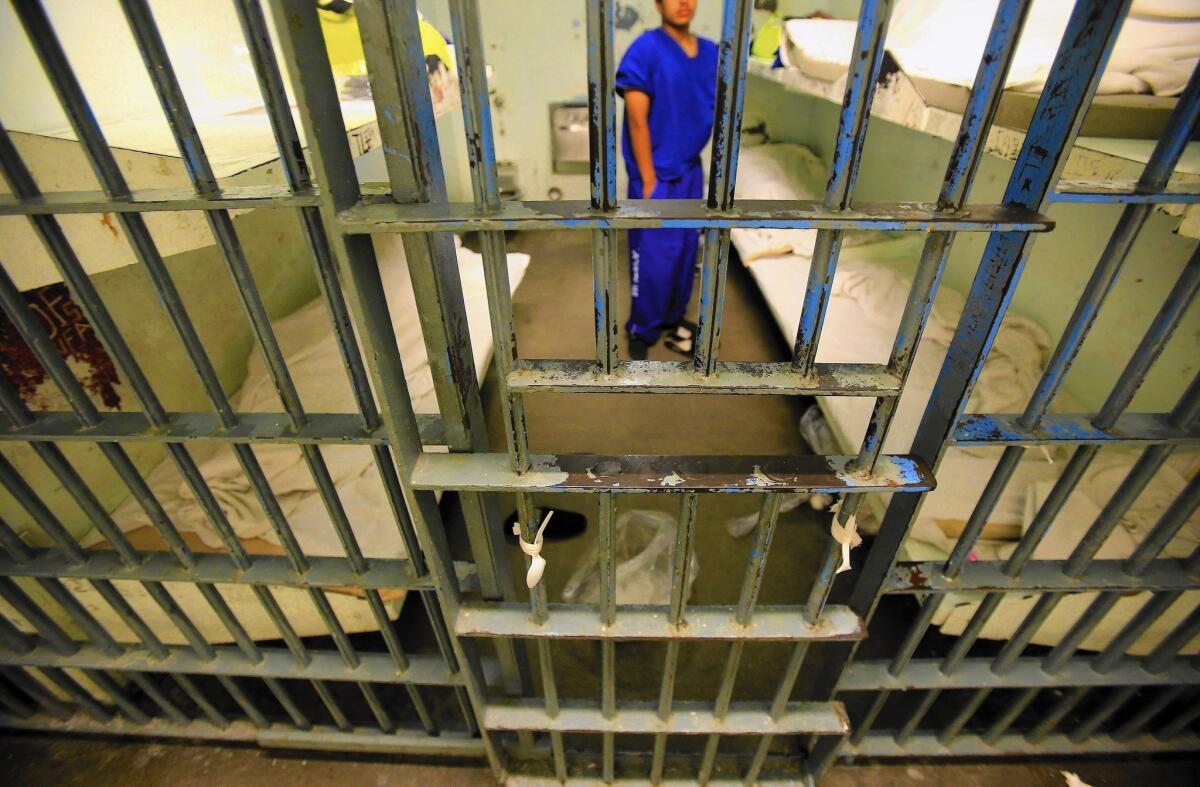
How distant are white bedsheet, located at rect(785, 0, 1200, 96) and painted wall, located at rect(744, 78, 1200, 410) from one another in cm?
25

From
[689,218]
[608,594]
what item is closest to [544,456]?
[608,594]

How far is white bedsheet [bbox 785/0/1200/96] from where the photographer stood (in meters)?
1.08

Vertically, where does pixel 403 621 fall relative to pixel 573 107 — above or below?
below

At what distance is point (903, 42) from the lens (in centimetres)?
180

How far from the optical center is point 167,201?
2.12 ft

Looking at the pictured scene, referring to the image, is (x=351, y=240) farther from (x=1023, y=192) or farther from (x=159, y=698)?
(x=159, y=698)

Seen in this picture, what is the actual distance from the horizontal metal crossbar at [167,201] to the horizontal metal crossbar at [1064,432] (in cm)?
93

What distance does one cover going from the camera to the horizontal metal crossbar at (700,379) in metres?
0.68

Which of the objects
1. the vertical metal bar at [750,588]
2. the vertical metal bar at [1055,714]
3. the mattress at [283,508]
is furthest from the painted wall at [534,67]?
the vertical metal bar at [1055,714]

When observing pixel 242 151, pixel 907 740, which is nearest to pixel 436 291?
pixel 242 151

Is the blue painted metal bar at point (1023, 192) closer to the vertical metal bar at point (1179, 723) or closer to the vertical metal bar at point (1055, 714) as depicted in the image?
the vertical metal bar at point (1055, 714)

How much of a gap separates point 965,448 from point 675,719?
1017mm

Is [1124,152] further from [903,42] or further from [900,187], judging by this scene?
[900,187]

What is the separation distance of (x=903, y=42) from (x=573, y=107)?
8.58 ft
